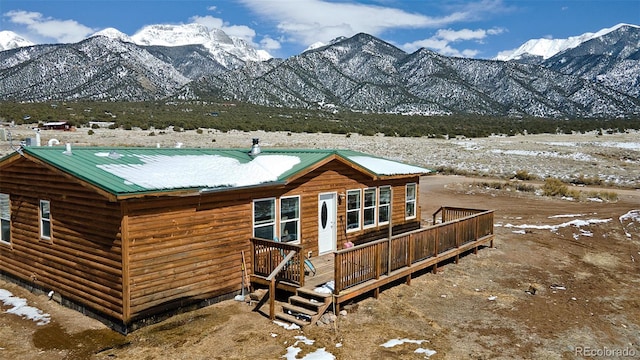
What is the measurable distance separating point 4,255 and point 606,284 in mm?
16540

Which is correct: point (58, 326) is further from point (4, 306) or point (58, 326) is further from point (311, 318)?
point (311, 318)

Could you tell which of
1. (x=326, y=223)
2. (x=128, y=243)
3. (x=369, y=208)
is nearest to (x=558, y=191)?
(x=369, y=208)

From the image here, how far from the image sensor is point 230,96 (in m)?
112

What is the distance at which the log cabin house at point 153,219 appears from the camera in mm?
9703

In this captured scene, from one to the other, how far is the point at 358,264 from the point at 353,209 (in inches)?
153

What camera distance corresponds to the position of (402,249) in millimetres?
12688

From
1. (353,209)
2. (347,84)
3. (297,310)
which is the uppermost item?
(347,84)

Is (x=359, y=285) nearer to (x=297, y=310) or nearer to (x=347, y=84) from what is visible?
(x=297, y=310)

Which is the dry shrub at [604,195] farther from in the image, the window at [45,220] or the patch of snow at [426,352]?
the window at [45,220]

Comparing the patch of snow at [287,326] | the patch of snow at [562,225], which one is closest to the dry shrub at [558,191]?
the patch of snow at [562,225]

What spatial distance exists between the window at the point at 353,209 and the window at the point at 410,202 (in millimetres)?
2902

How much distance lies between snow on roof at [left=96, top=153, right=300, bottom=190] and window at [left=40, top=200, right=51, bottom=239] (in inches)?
68.9

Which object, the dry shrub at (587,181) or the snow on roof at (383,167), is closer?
the snow on roof at (383,167)

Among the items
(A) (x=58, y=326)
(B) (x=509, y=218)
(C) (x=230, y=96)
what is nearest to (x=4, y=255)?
(A) (x=58, y=326)
